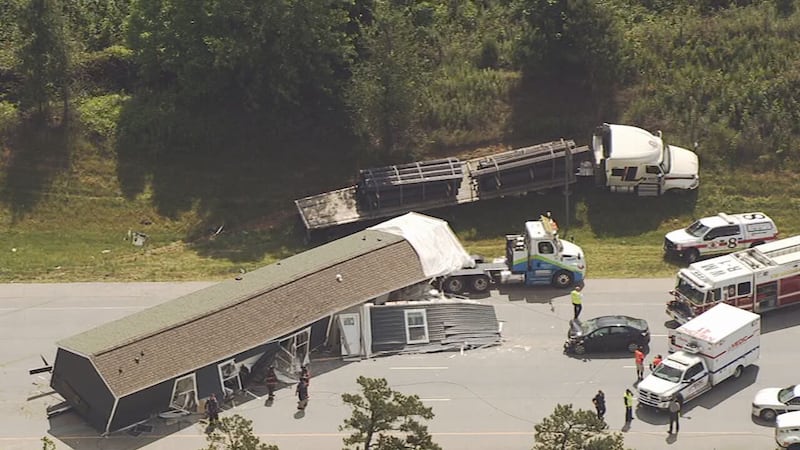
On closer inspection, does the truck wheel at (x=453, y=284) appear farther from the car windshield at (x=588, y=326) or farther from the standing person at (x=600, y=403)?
the standing person at (x=600, y=403)

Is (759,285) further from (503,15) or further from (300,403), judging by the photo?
(503,15)

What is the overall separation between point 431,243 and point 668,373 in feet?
37.1

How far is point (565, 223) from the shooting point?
5131 cm

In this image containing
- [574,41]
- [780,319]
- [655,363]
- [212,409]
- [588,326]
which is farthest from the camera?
[574,41]

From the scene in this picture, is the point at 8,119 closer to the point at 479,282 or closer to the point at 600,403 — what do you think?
the point at 479,282

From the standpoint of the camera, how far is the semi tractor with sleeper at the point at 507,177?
5012cm

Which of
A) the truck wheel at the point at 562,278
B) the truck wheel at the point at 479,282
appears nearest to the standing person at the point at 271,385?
the truck wheel at the point at 479,282

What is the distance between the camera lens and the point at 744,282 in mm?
41312

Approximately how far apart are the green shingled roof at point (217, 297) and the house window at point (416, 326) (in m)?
3.13

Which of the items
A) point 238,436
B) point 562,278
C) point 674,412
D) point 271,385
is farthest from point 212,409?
point 562,278

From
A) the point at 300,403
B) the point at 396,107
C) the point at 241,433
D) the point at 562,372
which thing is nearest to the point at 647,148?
the point at 396,107

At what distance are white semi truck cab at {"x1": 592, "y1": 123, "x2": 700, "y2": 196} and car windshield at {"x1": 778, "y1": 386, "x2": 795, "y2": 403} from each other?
16981 millimetres

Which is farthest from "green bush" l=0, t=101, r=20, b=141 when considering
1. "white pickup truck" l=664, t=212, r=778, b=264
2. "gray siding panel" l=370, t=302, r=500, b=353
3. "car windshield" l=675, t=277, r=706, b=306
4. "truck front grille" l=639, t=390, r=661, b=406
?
"truck front grille" l=639, t=390, r=661, b=406

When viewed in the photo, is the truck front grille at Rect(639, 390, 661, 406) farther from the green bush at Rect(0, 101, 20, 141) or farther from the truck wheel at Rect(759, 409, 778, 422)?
the green bush at Rect(0, 101, 20, 141)
